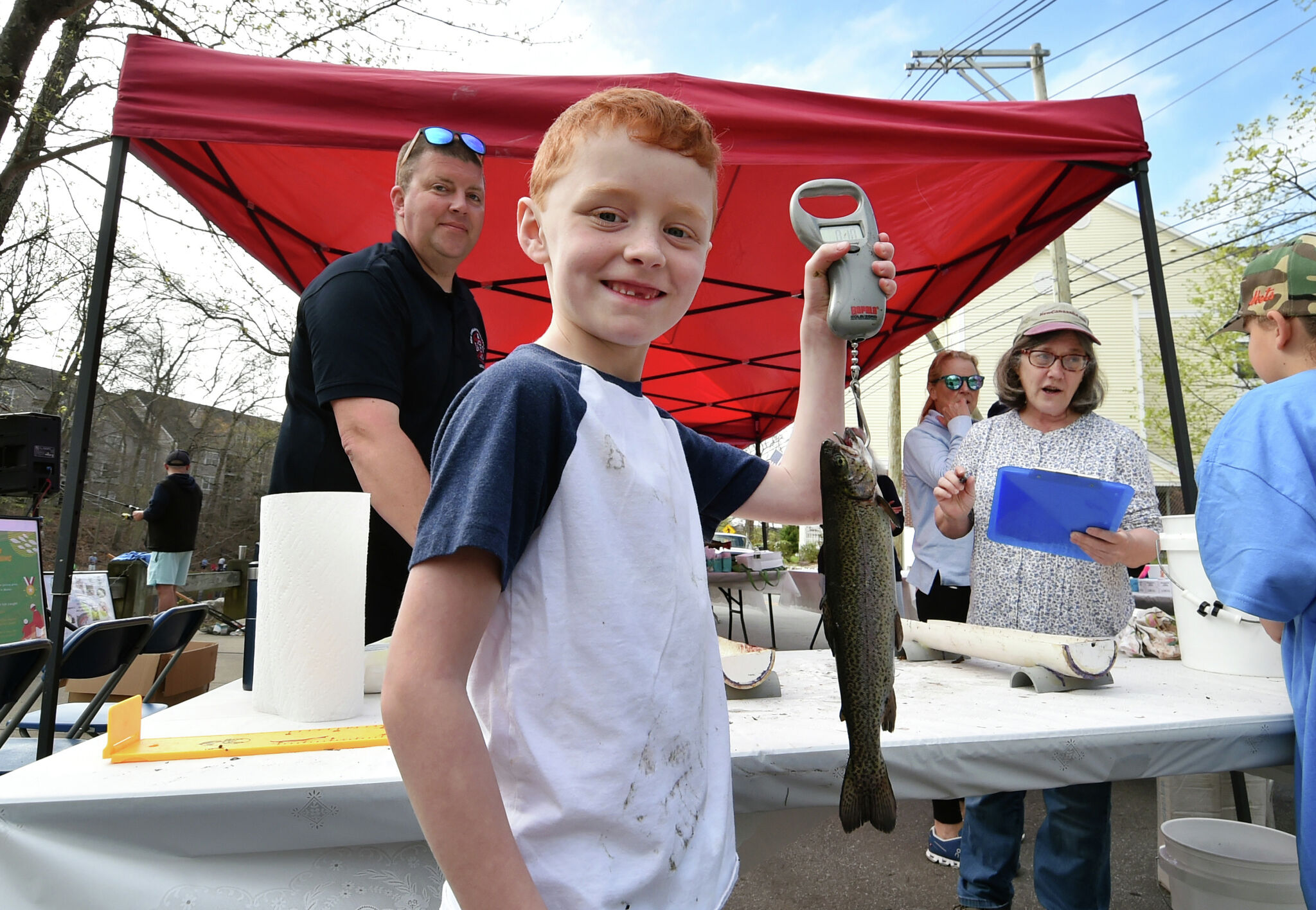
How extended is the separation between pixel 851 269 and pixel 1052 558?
6.81 feet

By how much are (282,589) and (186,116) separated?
6.90 feet

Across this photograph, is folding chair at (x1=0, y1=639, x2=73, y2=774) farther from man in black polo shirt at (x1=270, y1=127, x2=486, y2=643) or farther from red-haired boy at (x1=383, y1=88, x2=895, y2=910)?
red-haired boy at (x1=383, y1=88, x2=895, y2=910)

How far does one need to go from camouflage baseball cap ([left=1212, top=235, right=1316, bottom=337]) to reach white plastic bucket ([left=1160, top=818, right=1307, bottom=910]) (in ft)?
4.97

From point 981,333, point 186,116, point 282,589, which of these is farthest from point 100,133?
point 981,333

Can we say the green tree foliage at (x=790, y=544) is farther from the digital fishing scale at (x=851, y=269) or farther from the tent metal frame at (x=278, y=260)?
the digital fishing scale at (x=851, y=269)

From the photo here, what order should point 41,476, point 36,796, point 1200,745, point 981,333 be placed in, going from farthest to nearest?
point 981,333
point 41,476
point 1200,745
point 36,796

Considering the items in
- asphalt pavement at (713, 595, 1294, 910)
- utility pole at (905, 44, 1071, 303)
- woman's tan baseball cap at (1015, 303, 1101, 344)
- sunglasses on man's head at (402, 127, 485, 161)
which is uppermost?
utility pole at (905, 44, 1071, 303)

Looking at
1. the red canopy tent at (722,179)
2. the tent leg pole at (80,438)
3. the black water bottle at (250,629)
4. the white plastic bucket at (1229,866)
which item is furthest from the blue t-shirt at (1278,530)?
the tent leg pole at (80,438)

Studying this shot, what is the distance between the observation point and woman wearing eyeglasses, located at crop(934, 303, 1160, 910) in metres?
2.20

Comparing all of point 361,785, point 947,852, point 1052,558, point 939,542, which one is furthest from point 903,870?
point 361,785

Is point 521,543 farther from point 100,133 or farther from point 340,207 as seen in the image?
point 100,133

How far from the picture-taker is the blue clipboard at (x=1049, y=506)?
7.10 ft

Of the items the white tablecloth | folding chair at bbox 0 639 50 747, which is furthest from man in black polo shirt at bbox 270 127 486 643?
folding chair at bbox 0 639 50 747

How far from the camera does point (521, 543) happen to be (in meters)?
0.77
